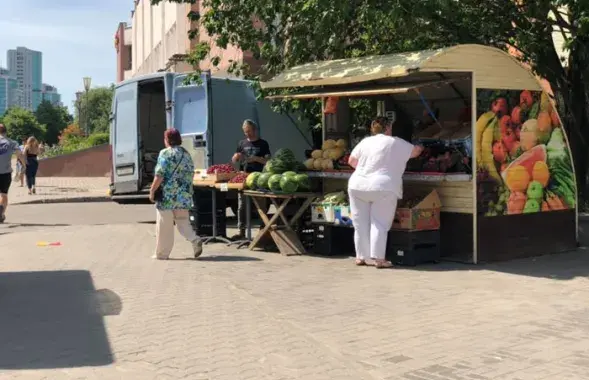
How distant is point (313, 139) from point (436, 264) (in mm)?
5950

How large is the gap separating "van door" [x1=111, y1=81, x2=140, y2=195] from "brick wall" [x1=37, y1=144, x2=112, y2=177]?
1743 cm

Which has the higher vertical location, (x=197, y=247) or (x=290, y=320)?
(x=197, y=247)

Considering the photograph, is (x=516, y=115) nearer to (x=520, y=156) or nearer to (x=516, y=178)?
(x=520, y=156)

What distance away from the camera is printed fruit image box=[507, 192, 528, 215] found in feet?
29.4

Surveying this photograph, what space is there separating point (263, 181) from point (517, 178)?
3.27 meters

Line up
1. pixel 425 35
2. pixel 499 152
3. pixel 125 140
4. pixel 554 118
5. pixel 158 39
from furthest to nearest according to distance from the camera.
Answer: pixel 158 39, pixel 125 140, pixel 425 35, pixel 554 118, pixel 499 152

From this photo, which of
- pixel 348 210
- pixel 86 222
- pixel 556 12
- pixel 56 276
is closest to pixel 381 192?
pixel 348 210

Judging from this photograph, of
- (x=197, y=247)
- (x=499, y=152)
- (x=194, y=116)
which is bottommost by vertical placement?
(x=197, y=247)

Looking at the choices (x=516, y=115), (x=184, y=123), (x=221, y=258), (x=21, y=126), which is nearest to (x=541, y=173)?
(x=516, y=115)

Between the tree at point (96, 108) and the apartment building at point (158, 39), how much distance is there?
3140mm

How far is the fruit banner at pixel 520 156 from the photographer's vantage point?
8664mm

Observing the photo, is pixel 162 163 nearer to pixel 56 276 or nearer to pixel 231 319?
pixel 56 276

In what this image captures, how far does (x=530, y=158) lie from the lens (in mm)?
9141

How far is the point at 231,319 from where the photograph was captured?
622 cm
